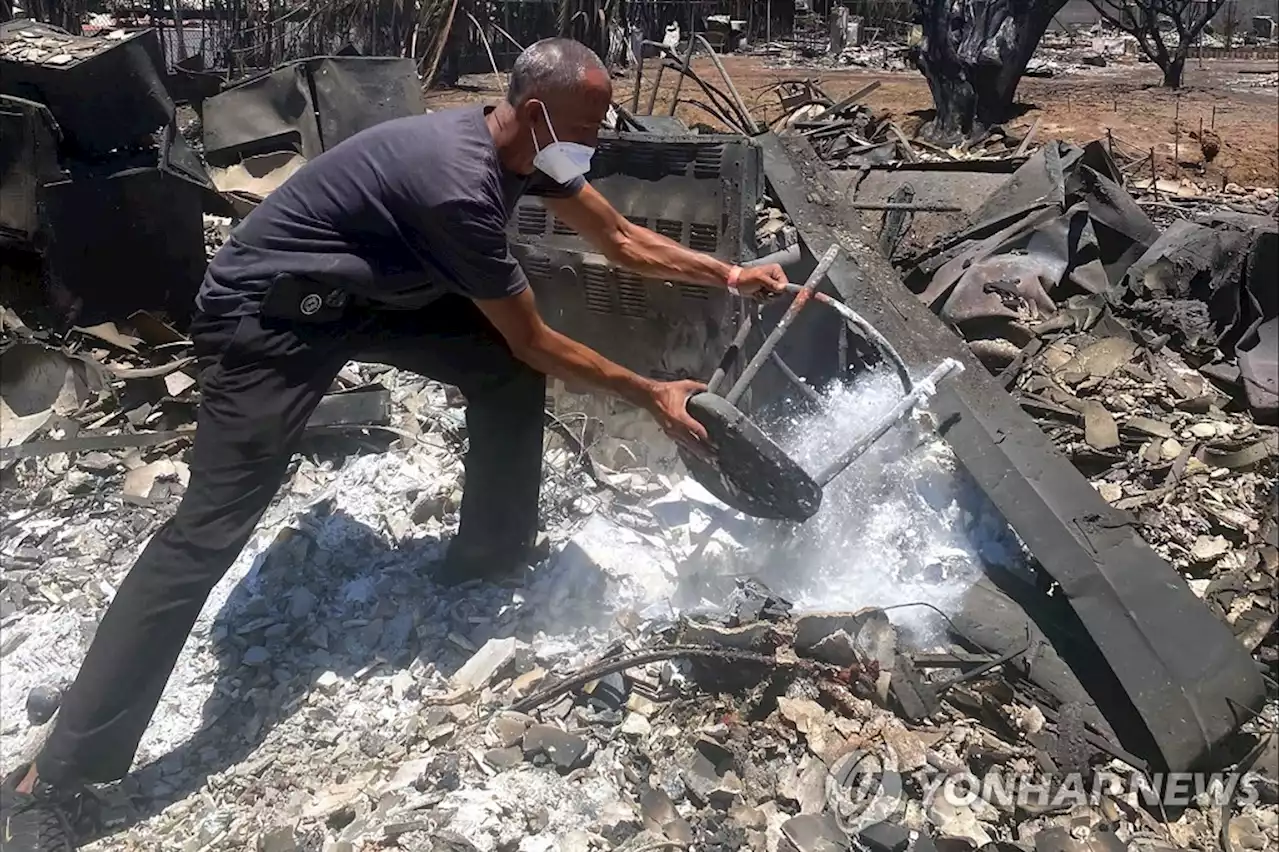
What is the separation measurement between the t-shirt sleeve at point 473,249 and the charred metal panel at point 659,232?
61.2 inches

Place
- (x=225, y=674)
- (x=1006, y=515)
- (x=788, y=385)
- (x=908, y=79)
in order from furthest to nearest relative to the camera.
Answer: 1. (x=908, y=79)
2. (x=788, y=385)
3. (x=1006, y=515)
4. (x=225, y=674)

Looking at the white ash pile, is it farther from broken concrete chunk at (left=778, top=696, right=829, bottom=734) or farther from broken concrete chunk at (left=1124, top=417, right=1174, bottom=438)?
broken concrete chunk at (left=1124, top=417, right=1174, bottom=438)

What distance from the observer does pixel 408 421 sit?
4.48 metres

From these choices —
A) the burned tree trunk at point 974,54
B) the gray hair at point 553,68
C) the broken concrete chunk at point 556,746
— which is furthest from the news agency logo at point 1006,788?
the burned tree trunk at point 974,54

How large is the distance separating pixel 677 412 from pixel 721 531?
3.94ft

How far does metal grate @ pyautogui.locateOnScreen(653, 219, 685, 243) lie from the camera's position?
13.6 ft

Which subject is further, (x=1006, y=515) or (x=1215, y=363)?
(x=1215, y=363)

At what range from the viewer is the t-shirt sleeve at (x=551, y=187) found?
2.90 meters

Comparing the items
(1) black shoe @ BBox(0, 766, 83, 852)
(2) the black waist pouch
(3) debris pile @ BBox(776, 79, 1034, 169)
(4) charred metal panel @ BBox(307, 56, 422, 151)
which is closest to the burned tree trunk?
(3) debris pile @ BBox(776, 79, 1034, 169)

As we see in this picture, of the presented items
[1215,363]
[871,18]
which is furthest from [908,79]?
[1215,363]

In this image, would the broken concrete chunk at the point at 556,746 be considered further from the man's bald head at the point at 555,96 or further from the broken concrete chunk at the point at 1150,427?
the broken concrete chunk at the point at 1150,427

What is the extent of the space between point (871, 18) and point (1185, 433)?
68.3ft

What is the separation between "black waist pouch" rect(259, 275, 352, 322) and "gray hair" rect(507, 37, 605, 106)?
721 millimetres

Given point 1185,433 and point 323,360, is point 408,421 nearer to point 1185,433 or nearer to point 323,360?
point 323,360
